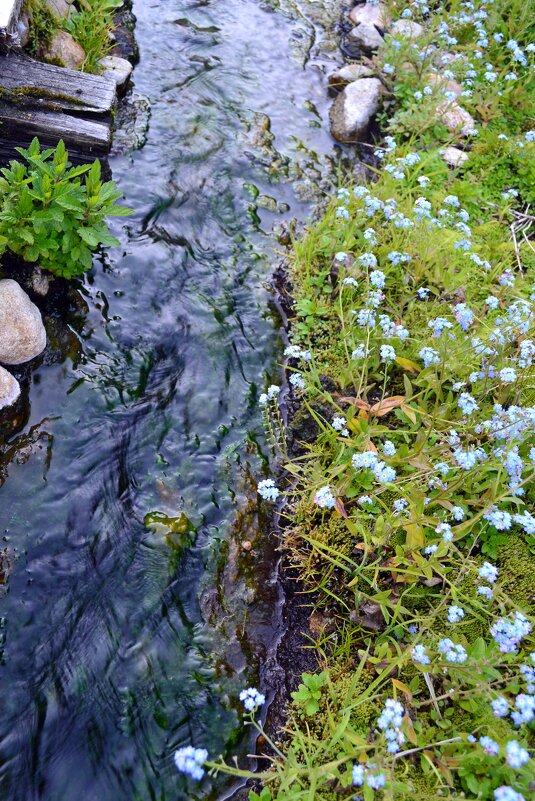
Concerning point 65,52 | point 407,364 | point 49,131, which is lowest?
point 407,364

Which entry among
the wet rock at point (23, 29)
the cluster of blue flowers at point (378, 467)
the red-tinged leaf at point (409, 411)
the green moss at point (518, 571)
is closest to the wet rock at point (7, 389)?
the cluster of blue flowers at point (378, 467)

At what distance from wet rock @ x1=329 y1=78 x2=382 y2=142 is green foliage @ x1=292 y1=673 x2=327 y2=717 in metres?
5.45

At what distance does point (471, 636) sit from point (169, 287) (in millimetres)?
3271

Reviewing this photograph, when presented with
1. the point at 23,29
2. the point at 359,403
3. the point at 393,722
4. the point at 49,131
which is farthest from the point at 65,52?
the point at 393,722

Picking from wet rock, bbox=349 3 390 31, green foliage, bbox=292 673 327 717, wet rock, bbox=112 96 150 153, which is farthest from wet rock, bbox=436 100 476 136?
green foliage, bbox=292 673 327 717

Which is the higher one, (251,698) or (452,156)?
(452,156)

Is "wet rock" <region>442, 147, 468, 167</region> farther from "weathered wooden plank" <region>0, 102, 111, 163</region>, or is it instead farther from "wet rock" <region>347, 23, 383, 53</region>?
"weathered wooden plank" <region>0, 102, 111, 163</region>

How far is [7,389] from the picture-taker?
3.66 metres

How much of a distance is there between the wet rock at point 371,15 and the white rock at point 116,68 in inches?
129

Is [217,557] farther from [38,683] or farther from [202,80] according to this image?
[202,80]

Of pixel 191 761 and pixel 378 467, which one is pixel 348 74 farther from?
pixel 191 761

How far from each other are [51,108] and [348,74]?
155 inches

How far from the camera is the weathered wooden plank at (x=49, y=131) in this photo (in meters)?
4.20

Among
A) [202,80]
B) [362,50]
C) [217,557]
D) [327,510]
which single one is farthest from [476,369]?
[362,50]
